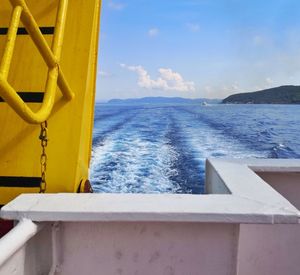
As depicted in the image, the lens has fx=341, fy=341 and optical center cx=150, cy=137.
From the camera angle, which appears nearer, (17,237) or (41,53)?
(17,237)

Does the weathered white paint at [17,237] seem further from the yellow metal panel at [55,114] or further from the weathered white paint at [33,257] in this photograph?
the yellow metal panel at [55,114]

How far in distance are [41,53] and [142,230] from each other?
757 millimetres

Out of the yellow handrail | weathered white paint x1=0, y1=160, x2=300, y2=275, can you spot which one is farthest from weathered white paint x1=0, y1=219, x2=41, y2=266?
the yellow handrail

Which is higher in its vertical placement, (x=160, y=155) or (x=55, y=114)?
(x=55, y=114)

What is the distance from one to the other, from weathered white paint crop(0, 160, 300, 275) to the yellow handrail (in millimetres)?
291

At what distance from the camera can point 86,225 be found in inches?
42.4

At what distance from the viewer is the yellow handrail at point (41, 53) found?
3.38ft

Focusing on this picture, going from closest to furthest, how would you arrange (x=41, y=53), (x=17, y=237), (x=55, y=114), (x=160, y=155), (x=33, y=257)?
1. (x=17, y=237)
2. (x=33, y=257)
3. (x=41, y=53)
4. (x=55, y=114)
5. (x=160, y=155)

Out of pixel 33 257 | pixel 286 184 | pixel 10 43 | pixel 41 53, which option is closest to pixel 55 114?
pixel 41 53

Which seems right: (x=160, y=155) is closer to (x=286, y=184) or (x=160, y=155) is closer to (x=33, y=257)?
(x=286, y=184)

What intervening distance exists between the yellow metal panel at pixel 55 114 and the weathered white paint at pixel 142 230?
0.46 meters

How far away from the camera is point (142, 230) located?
1.07 meters

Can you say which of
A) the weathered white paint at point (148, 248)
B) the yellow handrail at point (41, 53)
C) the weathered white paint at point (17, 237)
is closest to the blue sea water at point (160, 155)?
the yellow handrail at point (41, 53)

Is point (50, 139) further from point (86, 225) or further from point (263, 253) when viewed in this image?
point (263, 253)
